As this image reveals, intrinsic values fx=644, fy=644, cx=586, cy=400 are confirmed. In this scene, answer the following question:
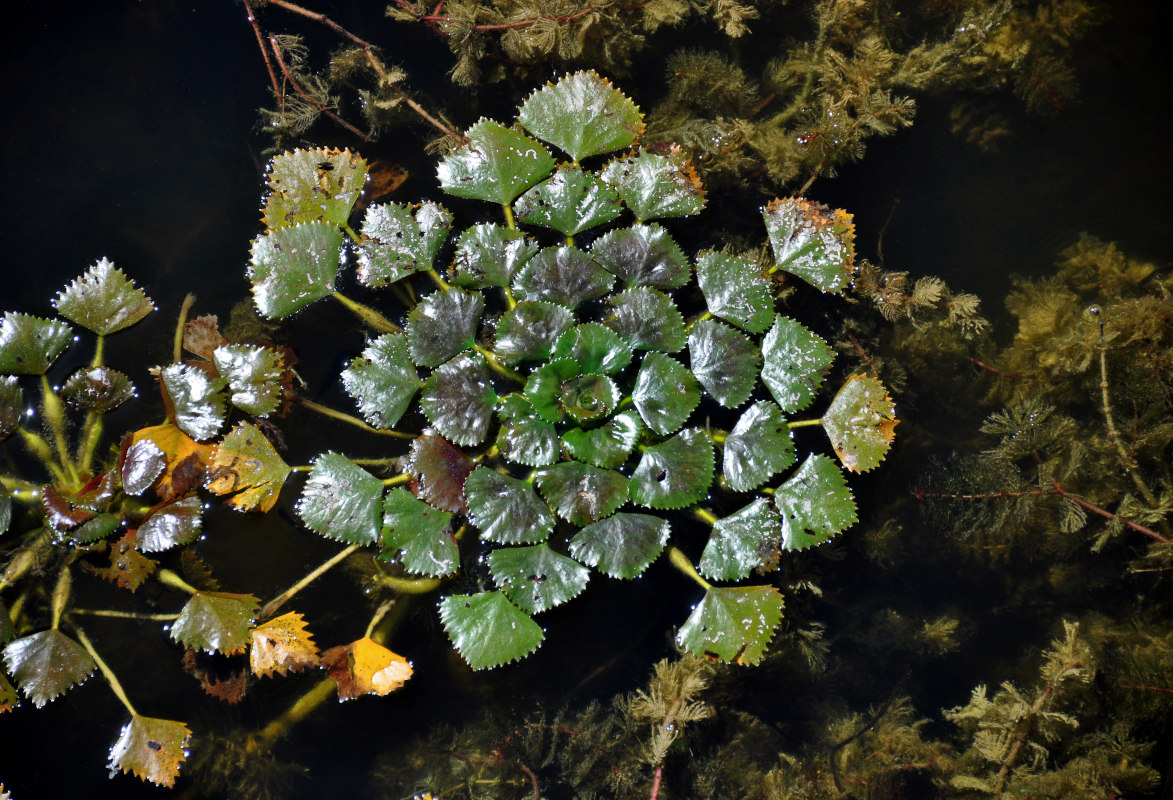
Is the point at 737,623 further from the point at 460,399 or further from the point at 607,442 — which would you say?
the point at 460,399

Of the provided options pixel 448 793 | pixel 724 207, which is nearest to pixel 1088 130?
pixel 724 207

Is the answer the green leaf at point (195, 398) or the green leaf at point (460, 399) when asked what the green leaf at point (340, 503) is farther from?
the green leaf at point (195, 398)

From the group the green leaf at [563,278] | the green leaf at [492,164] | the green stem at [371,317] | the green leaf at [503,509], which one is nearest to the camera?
the green leaf at [503,509]

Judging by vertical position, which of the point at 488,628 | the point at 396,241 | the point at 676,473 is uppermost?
the point at 396,241

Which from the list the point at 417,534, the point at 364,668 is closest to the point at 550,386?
the point at 417,534

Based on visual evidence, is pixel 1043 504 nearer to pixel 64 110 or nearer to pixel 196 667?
pixel 196 667

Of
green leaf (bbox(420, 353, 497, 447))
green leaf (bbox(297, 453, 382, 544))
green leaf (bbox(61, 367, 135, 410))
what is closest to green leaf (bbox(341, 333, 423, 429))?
green leaf (bbox(420, 353, 497, 447))

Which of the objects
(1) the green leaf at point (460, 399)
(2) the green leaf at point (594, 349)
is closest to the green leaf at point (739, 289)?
(2) the green leaf at point (594, 349)
